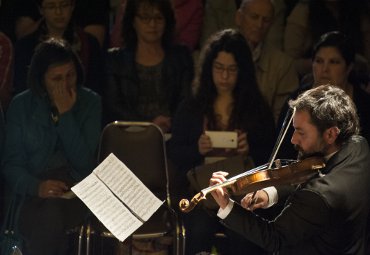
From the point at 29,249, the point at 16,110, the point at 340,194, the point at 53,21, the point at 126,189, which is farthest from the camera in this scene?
the point at 53,21

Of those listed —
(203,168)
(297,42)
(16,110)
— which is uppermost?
(297,42)

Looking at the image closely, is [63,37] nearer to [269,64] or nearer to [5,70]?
[5,70]

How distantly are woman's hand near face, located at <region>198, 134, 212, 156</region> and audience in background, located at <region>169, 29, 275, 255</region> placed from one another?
0.06 feet

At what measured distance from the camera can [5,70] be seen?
185 inches

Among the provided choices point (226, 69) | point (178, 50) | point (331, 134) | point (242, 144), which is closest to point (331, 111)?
point (331, 134)

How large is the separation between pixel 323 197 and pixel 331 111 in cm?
31

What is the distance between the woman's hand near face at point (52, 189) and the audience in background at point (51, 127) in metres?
0.03

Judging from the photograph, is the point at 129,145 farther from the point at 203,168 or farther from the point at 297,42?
the point at 297,42

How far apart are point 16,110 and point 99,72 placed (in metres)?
0.57

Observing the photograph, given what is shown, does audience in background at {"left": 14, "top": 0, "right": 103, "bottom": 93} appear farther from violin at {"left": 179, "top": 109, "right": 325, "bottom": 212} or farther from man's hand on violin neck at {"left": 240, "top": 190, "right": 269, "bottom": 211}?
violin at {"left": 179, "top": 109, "right": 325, "bottom": 212}

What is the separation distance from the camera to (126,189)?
11.4 ft

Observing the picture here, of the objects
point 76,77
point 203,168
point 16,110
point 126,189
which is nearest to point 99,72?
point 76,77

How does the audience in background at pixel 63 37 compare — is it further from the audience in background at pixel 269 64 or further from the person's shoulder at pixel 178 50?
the audience in background at pixel 269 64

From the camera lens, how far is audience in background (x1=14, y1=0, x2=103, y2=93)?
471 centimetres
